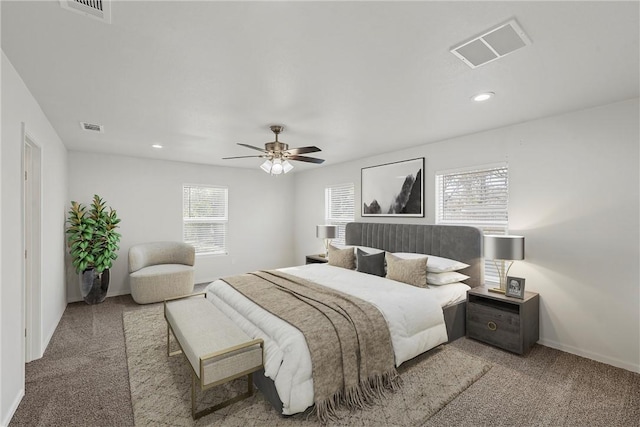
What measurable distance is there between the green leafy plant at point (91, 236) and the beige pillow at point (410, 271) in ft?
14.0

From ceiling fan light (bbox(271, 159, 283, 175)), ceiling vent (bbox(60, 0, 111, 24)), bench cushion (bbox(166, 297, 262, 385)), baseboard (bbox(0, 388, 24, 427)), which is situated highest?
ceiling vent (bbox(60, 0, 111, 24))

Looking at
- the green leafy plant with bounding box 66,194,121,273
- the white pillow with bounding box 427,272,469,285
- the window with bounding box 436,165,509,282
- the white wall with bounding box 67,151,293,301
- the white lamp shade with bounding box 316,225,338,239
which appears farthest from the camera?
the white lamp shade with bounding box 316,225,338,239

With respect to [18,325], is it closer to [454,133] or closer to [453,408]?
[453,408]

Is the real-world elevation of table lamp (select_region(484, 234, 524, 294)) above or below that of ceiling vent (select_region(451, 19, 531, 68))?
below

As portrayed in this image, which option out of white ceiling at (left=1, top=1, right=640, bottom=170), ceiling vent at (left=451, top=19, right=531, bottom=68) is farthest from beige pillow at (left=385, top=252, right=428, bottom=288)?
ceiling vent at (left=451, top=19, right=531, bottom=68)

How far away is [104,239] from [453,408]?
5035 mm

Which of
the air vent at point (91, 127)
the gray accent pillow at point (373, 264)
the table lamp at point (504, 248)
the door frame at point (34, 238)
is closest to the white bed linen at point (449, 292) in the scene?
the table lamp at point (504, 248)

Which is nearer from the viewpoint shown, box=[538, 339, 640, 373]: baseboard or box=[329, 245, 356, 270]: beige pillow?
box=[538, 339, 640, 373]: baseboard

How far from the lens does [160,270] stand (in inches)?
191

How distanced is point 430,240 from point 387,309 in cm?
172

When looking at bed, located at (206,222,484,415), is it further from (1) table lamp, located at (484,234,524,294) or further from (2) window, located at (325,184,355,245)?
(2) window, located at (325,184,355,245)

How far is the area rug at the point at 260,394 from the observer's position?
2074 mm

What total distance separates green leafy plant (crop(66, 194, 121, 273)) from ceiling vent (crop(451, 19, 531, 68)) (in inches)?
203

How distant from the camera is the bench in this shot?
2.04m
